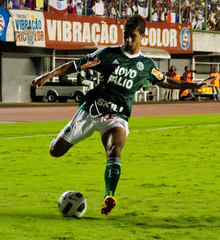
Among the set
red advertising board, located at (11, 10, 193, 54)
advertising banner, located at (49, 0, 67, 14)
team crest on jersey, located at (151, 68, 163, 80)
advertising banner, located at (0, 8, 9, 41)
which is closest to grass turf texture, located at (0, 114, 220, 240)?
team crest on jersey, located at (151, 68, 163, 80)

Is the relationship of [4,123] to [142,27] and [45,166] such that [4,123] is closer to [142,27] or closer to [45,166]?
[45,166]

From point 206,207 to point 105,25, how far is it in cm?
2848

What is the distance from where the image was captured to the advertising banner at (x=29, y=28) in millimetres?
30406

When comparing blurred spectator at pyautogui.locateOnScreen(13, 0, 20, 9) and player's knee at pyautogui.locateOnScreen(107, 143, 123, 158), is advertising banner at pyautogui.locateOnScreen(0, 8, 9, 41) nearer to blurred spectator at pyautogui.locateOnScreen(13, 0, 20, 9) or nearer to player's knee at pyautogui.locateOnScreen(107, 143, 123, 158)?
blurred spectator at pyautogui.locateOnScreen(13, 0, 20, 9)

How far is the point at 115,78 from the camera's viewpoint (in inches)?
238

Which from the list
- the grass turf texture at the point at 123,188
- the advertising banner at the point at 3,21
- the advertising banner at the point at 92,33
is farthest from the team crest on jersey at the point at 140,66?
the advertising banner at the point at 92,33

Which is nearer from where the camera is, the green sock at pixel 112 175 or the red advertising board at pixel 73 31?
the green sock at pixel 112 175

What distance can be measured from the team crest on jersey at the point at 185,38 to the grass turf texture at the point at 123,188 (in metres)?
24.8

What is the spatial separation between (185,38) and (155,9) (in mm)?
2738

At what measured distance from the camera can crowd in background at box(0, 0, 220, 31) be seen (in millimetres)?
33156

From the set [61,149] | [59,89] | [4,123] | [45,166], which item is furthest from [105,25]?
[61,149]

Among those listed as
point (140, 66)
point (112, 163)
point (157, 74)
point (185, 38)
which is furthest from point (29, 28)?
point (112, 163)

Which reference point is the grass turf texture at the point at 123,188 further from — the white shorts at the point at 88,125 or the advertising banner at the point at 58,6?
the advertising banner at the point at 58,6

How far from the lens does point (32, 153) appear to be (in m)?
11.2
